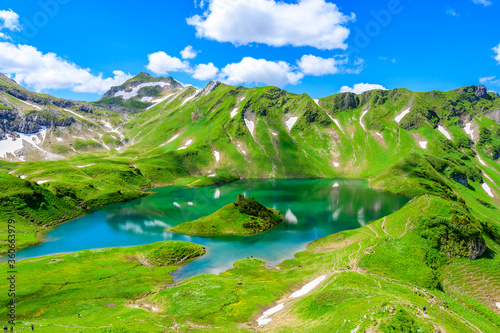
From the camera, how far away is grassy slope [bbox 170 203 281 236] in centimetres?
8781

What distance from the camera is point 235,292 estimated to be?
45.0m

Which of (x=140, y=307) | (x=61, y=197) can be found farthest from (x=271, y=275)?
(x=61, y=197)

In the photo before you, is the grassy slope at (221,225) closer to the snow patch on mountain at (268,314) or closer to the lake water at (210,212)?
the lake water at (210,212)

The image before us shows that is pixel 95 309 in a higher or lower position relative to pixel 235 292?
higher

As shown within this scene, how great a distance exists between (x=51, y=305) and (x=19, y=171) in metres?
164

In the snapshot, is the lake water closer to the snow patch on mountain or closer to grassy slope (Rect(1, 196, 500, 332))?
grassy slope (Rect(1, 196, 500, 332))

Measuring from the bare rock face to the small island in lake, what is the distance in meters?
58.4

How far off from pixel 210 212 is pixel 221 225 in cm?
2479

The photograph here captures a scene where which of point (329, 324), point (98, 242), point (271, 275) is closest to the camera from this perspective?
point (329, 324)

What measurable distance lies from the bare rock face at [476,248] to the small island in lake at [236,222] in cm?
5835

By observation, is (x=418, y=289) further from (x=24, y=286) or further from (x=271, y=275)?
(x=24, y=286)

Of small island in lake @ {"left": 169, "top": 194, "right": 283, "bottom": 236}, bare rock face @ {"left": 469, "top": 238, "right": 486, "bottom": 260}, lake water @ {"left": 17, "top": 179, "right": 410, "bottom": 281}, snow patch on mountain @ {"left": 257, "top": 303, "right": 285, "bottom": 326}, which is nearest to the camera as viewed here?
snow patch on mountain @ {"left": 257, "top": 303, "right": 285, "bottom": 326}

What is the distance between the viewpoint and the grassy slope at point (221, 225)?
87.8 meters

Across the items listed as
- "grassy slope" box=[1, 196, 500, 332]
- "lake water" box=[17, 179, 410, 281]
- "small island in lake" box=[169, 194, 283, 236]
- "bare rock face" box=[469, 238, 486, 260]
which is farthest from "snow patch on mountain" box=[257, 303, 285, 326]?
"small island in lake" box=[169, 194, 283, 236]
